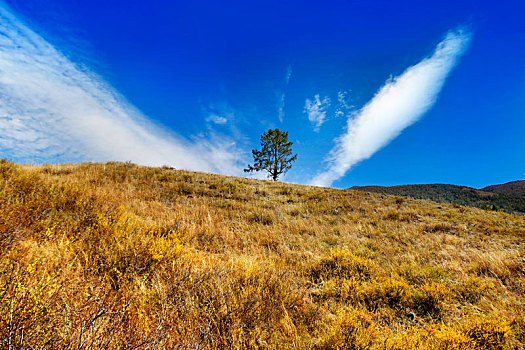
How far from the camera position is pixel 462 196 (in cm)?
11456

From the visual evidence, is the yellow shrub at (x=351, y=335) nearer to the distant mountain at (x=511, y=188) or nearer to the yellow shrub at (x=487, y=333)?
the yellow shrub at (x=487, y=333)

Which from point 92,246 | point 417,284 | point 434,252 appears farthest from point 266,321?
point 434,252

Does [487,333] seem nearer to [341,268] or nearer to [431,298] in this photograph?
[431,298]

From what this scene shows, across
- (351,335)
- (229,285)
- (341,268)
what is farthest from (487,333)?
(229,285)

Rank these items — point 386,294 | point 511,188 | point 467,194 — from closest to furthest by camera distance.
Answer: point 386,294 → point 467,194 → point 511,188

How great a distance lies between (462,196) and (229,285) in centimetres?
16159

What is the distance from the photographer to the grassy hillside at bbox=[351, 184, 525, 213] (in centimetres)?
9444

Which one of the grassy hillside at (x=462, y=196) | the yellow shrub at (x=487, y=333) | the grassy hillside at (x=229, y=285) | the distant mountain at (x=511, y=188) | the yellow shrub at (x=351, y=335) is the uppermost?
the distant mountain at (x=511, y=188)

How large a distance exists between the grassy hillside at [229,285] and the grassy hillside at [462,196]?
319 feet

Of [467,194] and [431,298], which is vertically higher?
[467,194]

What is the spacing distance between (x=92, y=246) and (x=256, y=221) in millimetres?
5184

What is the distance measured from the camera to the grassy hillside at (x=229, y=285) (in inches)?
77.2

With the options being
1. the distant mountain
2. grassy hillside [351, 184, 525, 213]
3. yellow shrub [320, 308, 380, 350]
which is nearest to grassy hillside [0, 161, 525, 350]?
yellow shrub [320, 308, 380, 350]

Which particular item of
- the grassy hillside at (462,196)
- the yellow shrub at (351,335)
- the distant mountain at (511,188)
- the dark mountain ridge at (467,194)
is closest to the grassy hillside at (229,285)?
the yellow shrub at (351,335)
